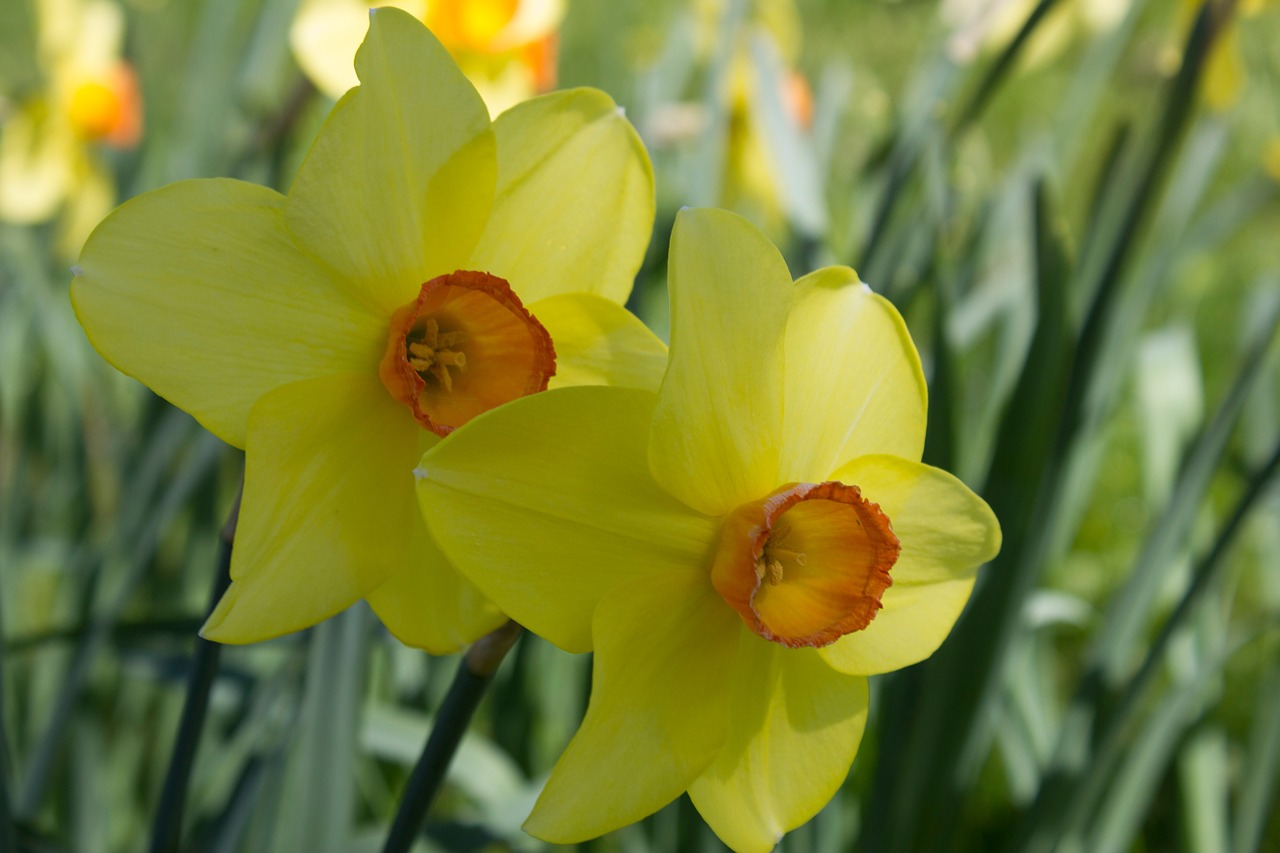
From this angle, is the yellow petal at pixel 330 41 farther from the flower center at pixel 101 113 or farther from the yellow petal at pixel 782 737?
the yellow petal at pixel 782 737

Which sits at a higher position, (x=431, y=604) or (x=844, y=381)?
(x=844, y=381)

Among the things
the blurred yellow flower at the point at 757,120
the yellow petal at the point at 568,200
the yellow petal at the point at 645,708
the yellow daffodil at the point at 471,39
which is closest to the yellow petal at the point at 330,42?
the yellow daffodil at the point at 471,39

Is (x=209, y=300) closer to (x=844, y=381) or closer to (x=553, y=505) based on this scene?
(x=553, y=505)

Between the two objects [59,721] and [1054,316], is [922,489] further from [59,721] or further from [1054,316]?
[59,721]

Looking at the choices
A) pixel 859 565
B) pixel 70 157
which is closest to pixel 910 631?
pixel 859 565

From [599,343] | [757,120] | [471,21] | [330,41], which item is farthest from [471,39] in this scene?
[599,343]

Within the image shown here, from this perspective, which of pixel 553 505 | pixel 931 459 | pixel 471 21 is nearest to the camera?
pixel 553 505
